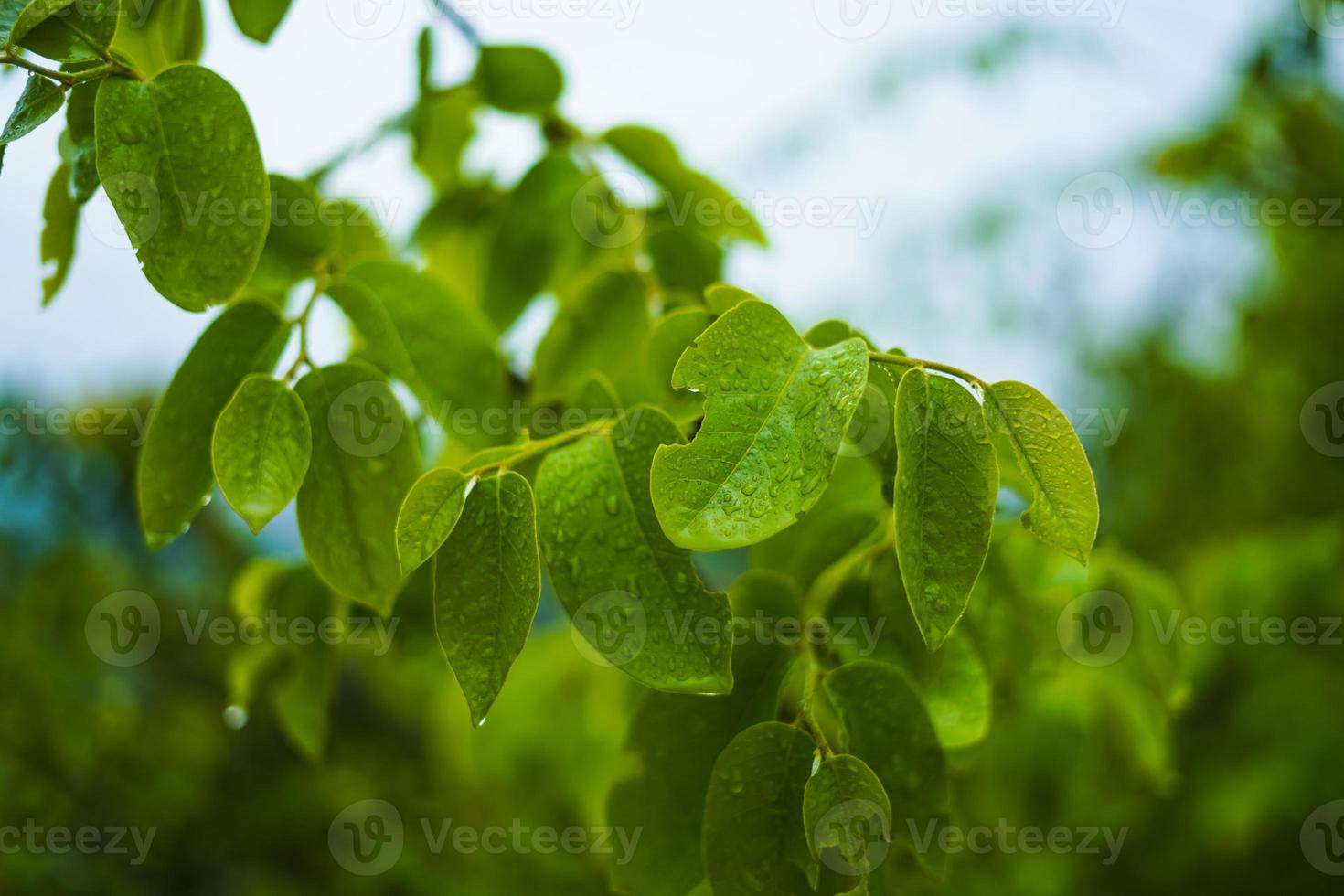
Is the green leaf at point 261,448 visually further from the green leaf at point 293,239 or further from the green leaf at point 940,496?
the green leaf at point 940,496

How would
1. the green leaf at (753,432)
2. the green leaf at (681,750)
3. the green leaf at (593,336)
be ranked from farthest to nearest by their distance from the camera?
the green leaf at (593,336)
the green leaf at (681,750)
the green leaf at (753,432)

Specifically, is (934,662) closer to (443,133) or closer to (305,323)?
(305,323)

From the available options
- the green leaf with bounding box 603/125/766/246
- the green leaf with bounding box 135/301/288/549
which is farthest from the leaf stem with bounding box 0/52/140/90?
the green leaf with bounding box 603/125/766/246

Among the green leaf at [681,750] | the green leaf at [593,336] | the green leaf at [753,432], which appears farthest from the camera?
the green leaf at [593,336]

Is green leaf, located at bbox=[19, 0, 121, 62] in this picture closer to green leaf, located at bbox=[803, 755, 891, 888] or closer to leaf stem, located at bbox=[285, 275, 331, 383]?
leaf stem, located at bbox=[285, 275, 331, 383]

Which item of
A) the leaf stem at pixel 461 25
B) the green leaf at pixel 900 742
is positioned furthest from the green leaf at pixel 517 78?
the green leaf at pixel 900 742

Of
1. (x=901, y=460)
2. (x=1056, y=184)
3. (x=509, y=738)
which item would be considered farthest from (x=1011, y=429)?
(x=1056, y=184)
